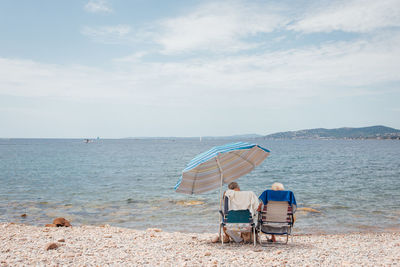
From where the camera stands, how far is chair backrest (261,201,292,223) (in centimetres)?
807

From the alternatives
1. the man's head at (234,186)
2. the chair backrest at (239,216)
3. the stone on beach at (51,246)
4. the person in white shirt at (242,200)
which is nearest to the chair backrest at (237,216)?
the chair backrest at (239,216)

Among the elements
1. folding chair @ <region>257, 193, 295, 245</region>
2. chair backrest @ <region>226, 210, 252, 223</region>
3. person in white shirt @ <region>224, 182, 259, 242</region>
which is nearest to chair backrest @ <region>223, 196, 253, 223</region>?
chair backrest @ <region>226, 210, 252, 223</region>

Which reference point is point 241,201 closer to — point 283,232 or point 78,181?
point 283,232

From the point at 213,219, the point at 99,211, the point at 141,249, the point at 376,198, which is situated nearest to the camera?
the point at 141,249

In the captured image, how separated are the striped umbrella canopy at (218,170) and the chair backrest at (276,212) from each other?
3.48 ft

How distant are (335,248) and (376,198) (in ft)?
44.4

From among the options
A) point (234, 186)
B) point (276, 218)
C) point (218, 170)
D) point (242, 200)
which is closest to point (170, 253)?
point (242, 200)

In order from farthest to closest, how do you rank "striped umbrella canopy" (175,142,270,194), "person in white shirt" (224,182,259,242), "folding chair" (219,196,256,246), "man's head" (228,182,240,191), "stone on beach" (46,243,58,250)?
"striped umbrella canopy" (175,142,270,194) < "man's head" (228,182,240,191) < "folding chair" (219,196,256,246) < "person in white shirt" (224,182,259,242) < "stone on beach" (46,243,58,250)

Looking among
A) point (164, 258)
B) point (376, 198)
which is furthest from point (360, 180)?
point (164, 258)

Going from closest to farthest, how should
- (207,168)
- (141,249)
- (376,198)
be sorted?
1. (141,249)
2. (207,168)
3. (376,198)

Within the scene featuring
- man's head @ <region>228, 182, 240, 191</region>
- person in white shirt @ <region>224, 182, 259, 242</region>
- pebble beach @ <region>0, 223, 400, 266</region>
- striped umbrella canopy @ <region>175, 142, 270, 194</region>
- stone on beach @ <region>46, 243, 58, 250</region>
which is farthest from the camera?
striped umbrella canopy @ <region>175, 142, 270, 194</region>

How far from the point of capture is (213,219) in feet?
46.4

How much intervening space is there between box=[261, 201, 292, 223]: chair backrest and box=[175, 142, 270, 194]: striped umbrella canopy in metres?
1.06

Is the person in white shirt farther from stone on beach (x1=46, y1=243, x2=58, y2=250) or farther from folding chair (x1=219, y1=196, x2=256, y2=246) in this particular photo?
stone on beach (x1=46, y1=243, x2=58, y2=250)
